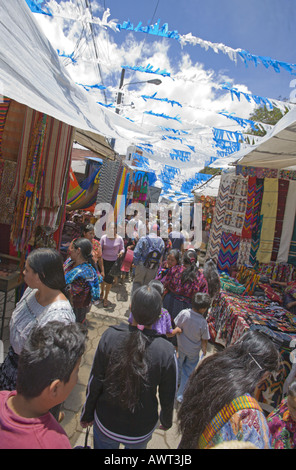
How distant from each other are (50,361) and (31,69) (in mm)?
1860

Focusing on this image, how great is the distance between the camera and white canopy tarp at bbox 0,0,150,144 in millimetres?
1537

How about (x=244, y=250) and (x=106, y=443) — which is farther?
(x=244, y=250)

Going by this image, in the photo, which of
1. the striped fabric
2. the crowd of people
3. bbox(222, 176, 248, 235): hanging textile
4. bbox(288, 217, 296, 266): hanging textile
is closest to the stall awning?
bbox(222, 176, 248, 235): hanging textile

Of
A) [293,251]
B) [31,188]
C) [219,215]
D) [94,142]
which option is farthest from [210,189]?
[31,188]

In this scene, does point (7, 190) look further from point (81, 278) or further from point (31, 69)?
point (31, 69)

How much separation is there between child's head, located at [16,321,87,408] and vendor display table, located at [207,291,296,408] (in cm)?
248

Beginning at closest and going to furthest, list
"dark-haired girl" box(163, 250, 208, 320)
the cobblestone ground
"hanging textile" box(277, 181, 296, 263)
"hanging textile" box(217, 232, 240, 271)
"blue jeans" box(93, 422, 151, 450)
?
"blue jeans" box(93, 422, 151, 450) → the cobblestone ground → "dark-haired girl" box(163, 250, 208, 320) → "hanging textile" box(277, 181, 296, 263) → "hanging textile" box(217, 232, 240, 271)

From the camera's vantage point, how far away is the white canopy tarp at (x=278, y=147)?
7.70ft

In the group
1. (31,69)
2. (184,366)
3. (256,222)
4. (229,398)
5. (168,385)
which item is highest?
(31,69)

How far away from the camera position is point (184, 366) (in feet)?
9.64

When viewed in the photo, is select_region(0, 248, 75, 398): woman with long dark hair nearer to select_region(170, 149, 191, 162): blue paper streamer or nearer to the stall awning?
the stall awning

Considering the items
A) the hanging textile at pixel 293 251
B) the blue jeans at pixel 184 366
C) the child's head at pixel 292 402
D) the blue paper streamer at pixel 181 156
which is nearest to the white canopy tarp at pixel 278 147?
the hanging textile at pixel 293 251
